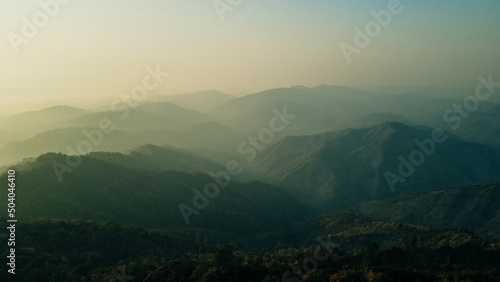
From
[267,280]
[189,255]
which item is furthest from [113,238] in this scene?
[267,280]

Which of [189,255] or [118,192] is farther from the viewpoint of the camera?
[118,192]

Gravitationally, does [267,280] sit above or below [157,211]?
below

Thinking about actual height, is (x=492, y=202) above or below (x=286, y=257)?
below

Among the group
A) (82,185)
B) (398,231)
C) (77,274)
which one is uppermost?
(82,185)

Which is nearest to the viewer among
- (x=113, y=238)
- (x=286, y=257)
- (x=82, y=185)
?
(x=286, y=257)

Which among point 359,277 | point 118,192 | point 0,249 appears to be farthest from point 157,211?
point 359,277

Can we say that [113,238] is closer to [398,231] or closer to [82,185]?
[82,185]

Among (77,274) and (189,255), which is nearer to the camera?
(77,274)

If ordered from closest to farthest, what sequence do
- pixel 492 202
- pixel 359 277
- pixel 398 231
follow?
pixel 359 277, pixel 398 231, pixel 492 202

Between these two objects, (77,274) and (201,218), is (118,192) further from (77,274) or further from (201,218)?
(77,274)
